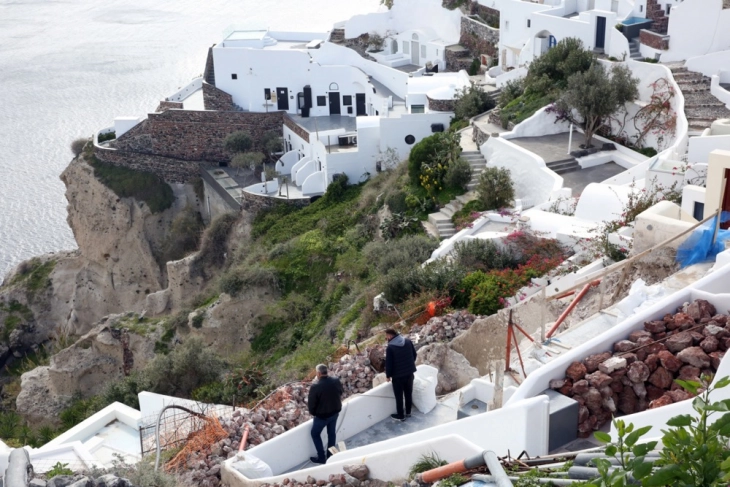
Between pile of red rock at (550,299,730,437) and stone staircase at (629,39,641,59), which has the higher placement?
pile of red rock at (550,299,730,437)

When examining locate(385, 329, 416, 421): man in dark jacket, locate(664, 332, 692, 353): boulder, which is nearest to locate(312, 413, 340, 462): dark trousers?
locate(385, 329, 416, 421): man in dark jacket

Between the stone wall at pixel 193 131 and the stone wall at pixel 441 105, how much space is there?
8.11m

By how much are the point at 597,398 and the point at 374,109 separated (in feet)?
92.0

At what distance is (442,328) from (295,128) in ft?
77.3

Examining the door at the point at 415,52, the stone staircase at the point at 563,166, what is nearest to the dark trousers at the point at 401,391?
the stone staircase at the point at 563,166

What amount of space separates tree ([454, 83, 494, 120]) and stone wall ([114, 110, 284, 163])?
30.8ft

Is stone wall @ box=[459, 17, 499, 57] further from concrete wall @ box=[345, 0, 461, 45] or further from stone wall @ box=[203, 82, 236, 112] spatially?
stone wall @ box=[203, 82, 236, 112]

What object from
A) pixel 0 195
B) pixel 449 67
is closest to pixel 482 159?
pixel 449 67

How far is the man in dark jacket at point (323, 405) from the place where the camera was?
9.22 meters

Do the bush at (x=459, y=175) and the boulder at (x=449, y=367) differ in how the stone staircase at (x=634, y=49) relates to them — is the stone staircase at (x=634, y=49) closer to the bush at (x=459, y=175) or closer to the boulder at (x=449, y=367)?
the bush at (x=459, y=175)

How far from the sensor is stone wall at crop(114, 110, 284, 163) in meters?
37.3

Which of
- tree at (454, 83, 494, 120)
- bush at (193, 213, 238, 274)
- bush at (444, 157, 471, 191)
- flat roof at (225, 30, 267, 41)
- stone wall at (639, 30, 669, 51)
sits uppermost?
stone wall at (639, 30, 669, 51)

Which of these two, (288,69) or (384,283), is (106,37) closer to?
(288,69)

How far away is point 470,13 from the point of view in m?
39.0
